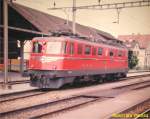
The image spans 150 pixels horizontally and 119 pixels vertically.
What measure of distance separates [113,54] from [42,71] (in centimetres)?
874

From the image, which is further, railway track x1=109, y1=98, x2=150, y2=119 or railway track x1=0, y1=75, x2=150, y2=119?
railway track x1=0, y1=75, x2=150, y2=119

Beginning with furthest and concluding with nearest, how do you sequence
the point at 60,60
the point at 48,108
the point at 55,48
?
1. the point at 55,48
2. the point at 60,60
3. the point at 48,108

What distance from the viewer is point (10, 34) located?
30.6 metres

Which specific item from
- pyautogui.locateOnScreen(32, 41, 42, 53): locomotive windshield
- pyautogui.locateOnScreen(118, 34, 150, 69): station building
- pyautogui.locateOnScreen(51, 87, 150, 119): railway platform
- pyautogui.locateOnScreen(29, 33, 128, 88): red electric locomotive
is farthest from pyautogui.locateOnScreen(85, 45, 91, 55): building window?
pyautogui.locateOnScreen(118, 34, 150, 69): station building

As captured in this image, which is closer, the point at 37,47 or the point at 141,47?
the point at 37,47

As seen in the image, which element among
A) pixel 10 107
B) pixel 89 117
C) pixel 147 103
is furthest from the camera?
pixel 147 103

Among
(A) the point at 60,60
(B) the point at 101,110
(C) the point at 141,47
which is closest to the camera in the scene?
(B) the point at 101,110

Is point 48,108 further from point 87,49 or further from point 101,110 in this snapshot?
point 87,49

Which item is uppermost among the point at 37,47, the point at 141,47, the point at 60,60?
the point at 141,47

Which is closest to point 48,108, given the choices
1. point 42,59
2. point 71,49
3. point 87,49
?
point 42,59

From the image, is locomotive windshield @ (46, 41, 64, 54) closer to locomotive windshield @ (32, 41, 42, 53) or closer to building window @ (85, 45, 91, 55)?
locomotive windshield @ (32, 41, 42, 53)

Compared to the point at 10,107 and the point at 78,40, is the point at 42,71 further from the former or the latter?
the point at 10,107

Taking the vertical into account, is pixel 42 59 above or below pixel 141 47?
below

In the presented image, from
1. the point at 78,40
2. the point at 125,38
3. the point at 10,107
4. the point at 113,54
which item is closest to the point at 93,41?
the point at 78,40
